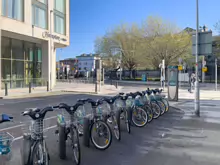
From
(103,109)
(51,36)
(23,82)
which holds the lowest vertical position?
(103,109)

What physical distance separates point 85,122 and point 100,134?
0.44 m

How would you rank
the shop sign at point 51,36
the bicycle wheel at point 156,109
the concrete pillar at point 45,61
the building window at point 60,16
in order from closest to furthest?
1. the bicycle wheel at point 156,109
2. the shop sign at point 51,36
3. the concrete pillar at point 45,61
4. the building window at point 60,16

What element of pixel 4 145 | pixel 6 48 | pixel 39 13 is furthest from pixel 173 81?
pixel 39 13

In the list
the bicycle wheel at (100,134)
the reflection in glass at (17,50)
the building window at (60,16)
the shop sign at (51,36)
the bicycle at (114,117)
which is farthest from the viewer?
the building window at (60,16)

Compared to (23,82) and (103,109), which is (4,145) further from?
(23,82)

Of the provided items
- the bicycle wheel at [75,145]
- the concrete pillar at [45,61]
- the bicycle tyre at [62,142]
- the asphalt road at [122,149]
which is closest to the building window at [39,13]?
the concrete pillar at [45,61]

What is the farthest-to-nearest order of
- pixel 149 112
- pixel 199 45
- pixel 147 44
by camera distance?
pixel 147 44, pixel 199 45, pixel 149 112

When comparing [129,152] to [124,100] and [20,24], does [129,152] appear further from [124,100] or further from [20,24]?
[20,24]

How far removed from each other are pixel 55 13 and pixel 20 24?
7287 millimetres

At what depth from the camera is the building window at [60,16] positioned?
2817 centimetres

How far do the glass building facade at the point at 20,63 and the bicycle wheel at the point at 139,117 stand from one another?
60.7ft

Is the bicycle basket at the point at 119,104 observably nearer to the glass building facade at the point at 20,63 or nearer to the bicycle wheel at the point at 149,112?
the bicycle wheel at the point at 149,112

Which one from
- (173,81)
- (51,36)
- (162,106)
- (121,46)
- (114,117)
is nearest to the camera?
(114,117)

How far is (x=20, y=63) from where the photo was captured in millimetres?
25266
